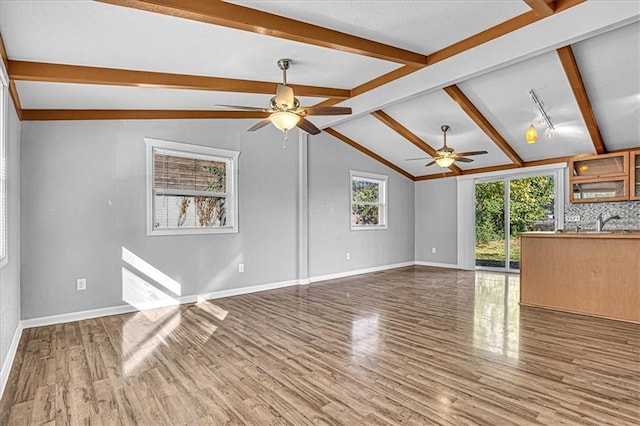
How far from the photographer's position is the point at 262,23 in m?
2.76

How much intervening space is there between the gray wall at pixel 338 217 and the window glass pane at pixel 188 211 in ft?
6.08

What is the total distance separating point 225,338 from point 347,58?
3145 mm

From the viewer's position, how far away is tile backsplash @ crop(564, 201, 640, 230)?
6.03m

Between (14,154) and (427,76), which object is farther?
(427,76)

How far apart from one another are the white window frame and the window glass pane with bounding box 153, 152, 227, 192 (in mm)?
1919

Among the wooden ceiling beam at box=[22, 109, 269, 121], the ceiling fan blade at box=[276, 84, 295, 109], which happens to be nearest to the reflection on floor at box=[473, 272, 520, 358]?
the ceiling fan blade at box=[276, 84, 295, 109]

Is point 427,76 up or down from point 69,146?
up

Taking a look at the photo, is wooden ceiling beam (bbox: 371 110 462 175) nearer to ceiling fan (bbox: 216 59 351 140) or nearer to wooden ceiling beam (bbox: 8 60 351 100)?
wooden ceiling beam (bbox: 8 60 351 100)

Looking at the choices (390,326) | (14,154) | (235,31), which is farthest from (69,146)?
(390,326)

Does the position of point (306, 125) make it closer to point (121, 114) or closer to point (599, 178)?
point (121, 114)

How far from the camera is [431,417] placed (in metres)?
2.09

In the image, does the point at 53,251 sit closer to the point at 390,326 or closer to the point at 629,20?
the point at 390,326

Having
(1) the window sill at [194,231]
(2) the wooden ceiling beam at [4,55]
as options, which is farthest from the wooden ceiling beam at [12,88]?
(1) the window sill at [194,231]

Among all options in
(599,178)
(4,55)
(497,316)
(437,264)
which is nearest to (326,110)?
(4,55)
